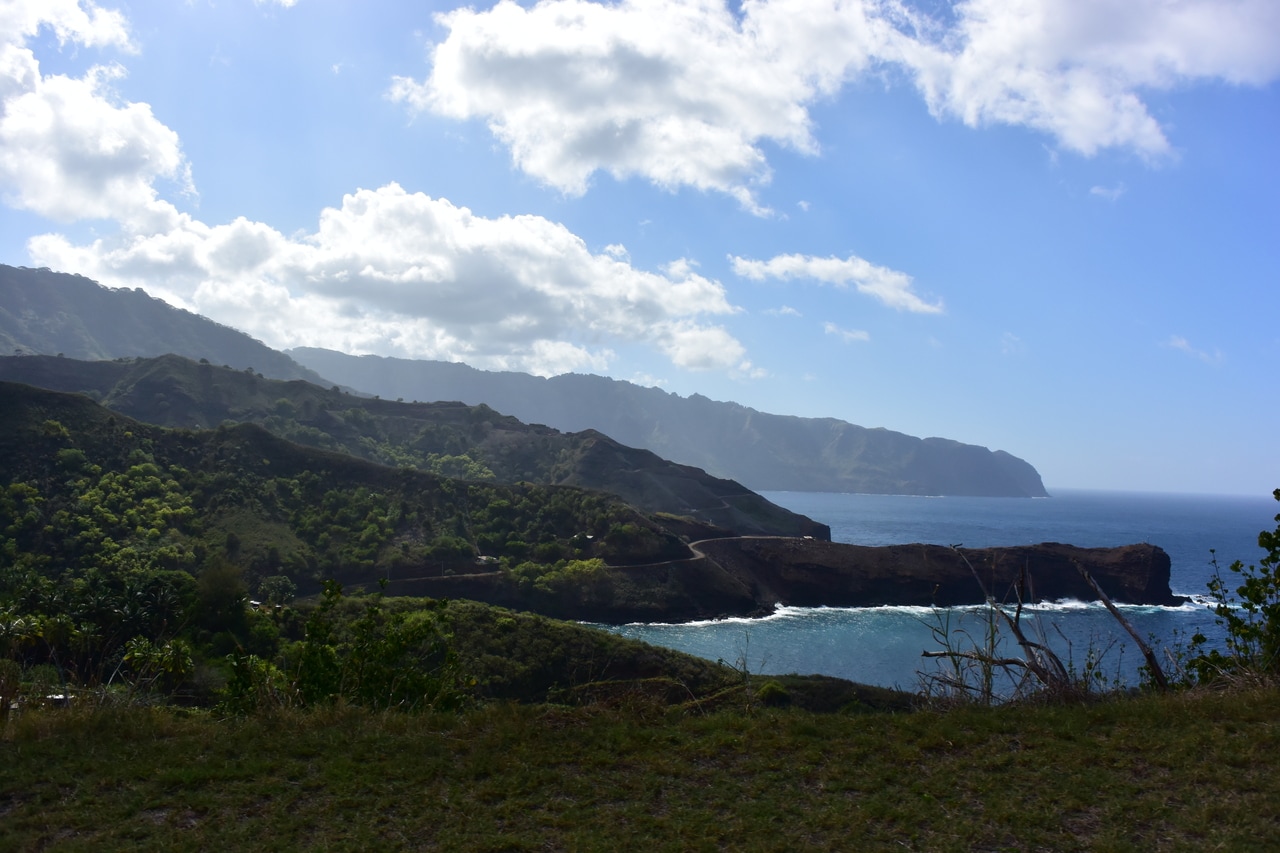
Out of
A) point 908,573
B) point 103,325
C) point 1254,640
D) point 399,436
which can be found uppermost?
point 103,325

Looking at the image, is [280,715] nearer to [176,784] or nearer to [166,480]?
[176,784]

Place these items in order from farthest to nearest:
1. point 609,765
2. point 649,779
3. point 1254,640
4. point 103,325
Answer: point 103,325 → point 1254,640 → point 609,765 → point 649,779

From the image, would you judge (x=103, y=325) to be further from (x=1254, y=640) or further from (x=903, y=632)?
(x=1254, y=640)

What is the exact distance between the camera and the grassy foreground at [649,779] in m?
4.55

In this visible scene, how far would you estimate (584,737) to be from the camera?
612 cm

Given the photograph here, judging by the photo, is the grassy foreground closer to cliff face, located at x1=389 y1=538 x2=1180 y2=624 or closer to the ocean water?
the ocean water

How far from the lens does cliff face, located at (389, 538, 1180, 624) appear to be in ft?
198

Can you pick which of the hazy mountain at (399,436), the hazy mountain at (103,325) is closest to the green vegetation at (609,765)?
the hazy mountain at (399,436)

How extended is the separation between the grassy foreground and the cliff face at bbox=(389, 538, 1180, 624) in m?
52.4

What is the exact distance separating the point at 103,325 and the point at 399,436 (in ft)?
403

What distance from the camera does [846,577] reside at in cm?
6850

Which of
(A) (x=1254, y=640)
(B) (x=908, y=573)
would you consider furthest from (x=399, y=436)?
(A) (x=1254, y=640)

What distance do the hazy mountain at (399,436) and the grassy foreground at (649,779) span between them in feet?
254

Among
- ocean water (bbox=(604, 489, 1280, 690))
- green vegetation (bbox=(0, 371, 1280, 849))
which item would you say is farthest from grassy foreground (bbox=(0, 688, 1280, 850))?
ocean water (bbox=(604, 489, 1280, 690))
